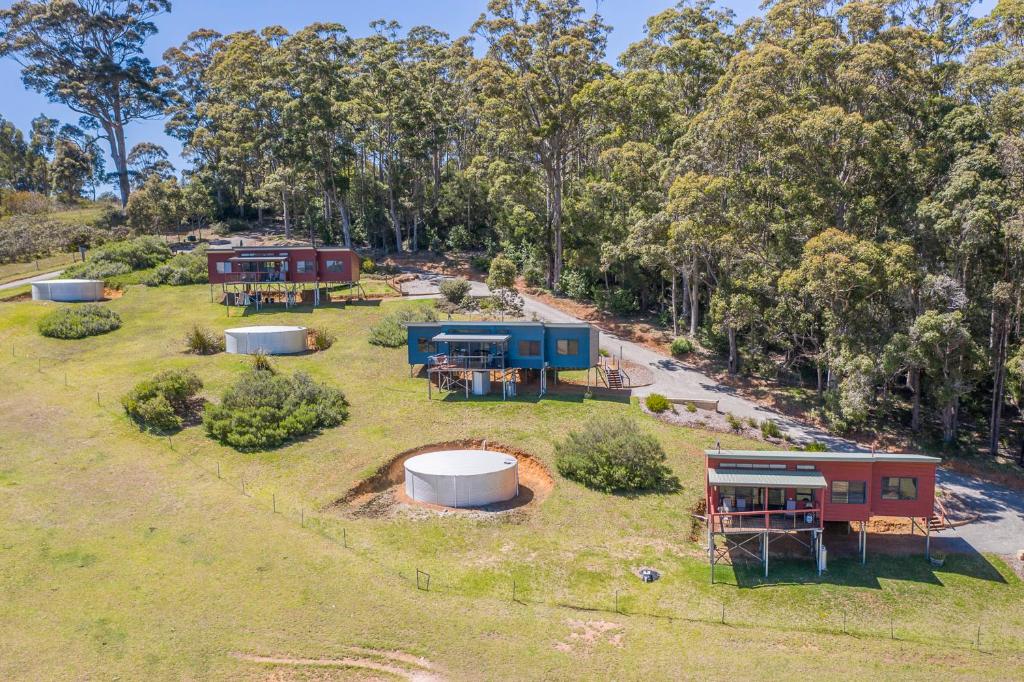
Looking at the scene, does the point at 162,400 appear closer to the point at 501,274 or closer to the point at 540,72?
the point at 501,274

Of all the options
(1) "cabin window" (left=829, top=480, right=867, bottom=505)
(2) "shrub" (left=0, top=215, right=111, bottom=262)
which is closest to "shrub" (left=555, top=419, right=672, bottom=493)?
(1) "cabin window" (left=829, top=480, right=867, bottom=505)

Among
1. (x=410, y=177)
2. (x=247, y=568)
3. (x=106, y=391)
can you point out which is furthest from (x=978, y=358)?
(x=410, y=177)

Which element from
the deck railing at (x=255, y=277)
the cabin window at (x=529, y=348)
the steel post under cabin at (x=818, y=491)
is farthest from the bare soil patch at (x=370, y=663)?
the deck railing at (x=255, y=277)

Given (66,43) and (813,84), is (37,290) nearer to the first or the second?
(66,43)

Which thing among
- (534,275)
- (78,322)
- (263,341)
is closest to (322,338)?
(263,341)

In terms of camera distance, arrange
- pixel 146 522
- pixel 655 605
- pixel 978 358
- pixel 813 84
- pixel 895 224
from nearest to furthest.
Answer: pixel 655 605, pixel 146 522, pixel 978 358, pixel 895 224, pixel 813 84
